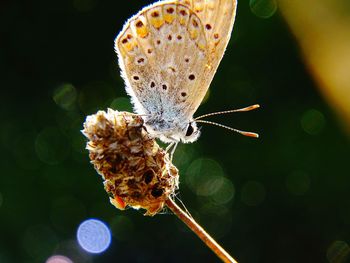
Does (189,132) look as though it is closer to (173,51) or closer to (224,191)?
(173,51)

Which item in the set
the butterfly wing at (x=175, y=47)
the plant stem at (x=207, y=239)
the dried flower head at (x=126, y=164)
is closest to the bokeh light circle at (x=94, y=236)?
the butterfly wing at (x=175, y=47)

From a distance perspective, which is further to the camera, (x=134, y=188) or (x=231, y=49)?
(x=231, y=49)

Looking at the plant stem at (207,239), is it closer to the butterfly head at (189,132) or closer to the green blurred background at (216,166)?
the butterfly head at (189,132)

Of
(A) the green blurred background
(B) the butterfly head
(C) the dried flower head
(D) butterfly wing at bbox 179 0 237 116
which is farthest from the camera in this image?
(A) the green blurred background

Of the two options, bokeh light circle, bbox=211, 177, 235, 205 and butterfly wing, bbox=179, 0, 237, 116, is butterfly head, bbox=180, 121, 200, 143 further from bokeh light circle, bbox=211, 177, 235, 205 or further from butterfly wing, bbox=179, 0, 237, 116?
bokeh light circle, bbox=211, 177, 235, 205

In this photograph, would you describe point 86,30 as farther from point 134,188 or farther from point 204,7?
point 134,188
